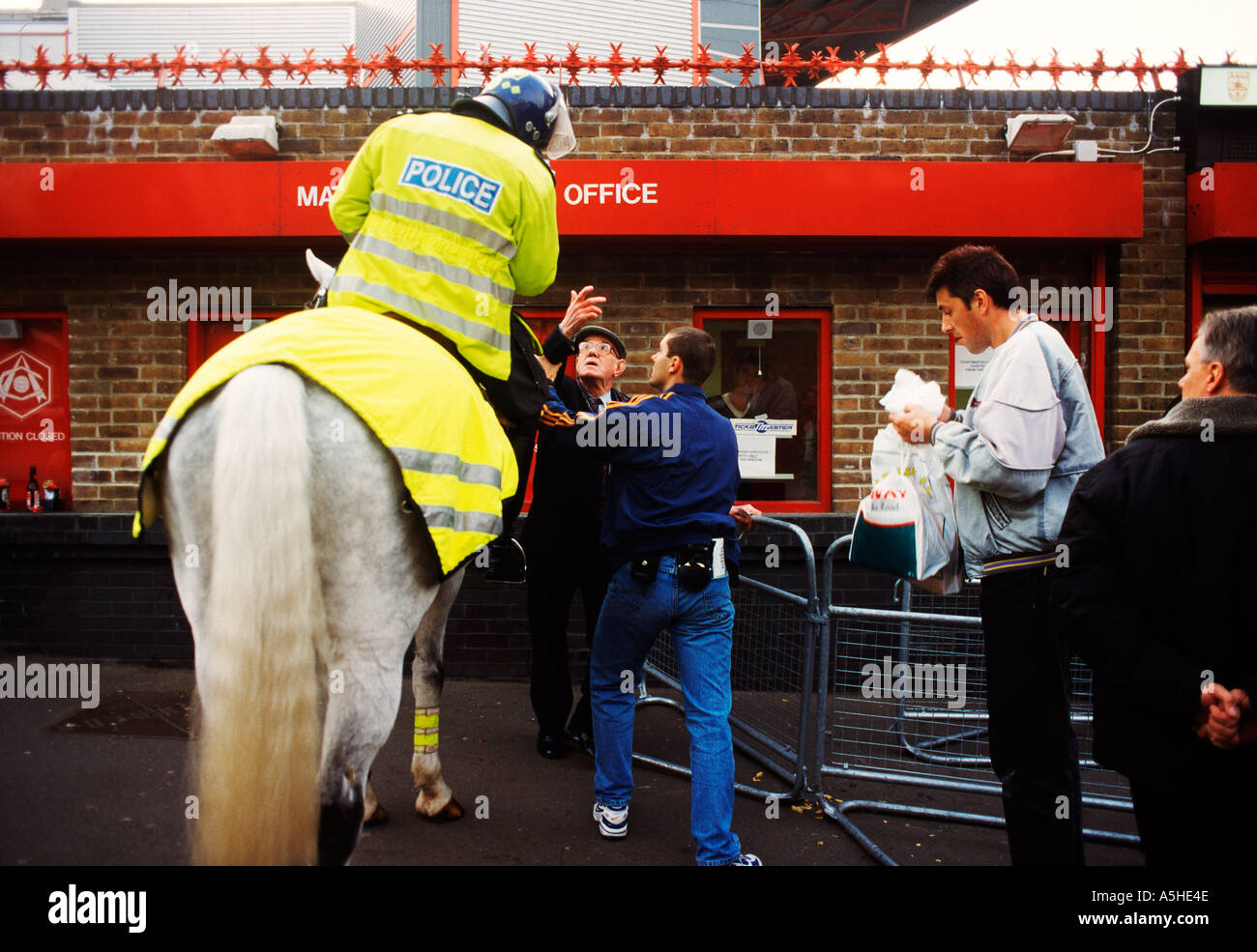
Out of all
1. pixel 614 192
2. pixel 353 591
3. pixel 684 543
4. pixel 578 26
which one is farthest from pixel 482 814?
pixel 578 26

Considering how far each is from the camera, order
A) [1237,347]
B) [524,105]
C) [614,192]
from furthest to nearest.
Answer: [614,192], [524,105], [1237,347]

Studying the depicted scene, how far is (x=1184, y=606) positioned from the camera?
2.19 meters

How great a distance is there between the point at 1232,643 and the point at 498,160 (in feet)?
7.93

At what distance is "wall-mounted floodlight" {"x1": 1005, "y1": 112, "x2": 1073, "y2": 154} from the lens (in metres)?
5.98

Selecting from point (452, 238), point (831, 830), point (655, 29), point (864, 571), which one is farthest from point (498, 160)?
point (655, 29)

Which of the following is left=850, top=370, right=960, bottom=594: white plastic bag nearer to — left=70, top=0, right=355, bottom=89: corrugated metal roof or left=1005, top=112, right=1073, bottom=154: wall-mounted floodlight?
left=1005, top=112, right=1073, bottom=154: wall-mounted floodlight

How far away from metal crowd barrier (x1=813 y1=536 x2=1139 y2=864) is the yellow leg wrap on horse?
1799 millimetres

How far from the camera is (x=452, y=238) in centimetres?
253

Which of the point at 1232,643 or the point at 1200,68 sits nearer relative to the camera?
the point at 1232,643

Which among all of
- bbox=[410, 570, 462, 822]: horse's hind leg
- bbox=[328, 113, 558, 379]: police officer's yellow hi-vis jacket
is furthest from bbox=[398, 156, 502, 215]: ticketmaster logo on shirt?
bbox=[410, 570, 462, 822]: horse's hind leg

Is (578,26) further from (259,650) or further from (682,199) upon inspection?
(259,650)

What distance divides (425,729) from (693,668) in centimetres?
124

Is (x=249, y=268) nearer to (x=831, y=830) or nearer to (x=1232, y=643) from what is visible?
(x=831, y=830)

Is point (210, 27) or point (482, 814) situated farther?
point (210, 27)
